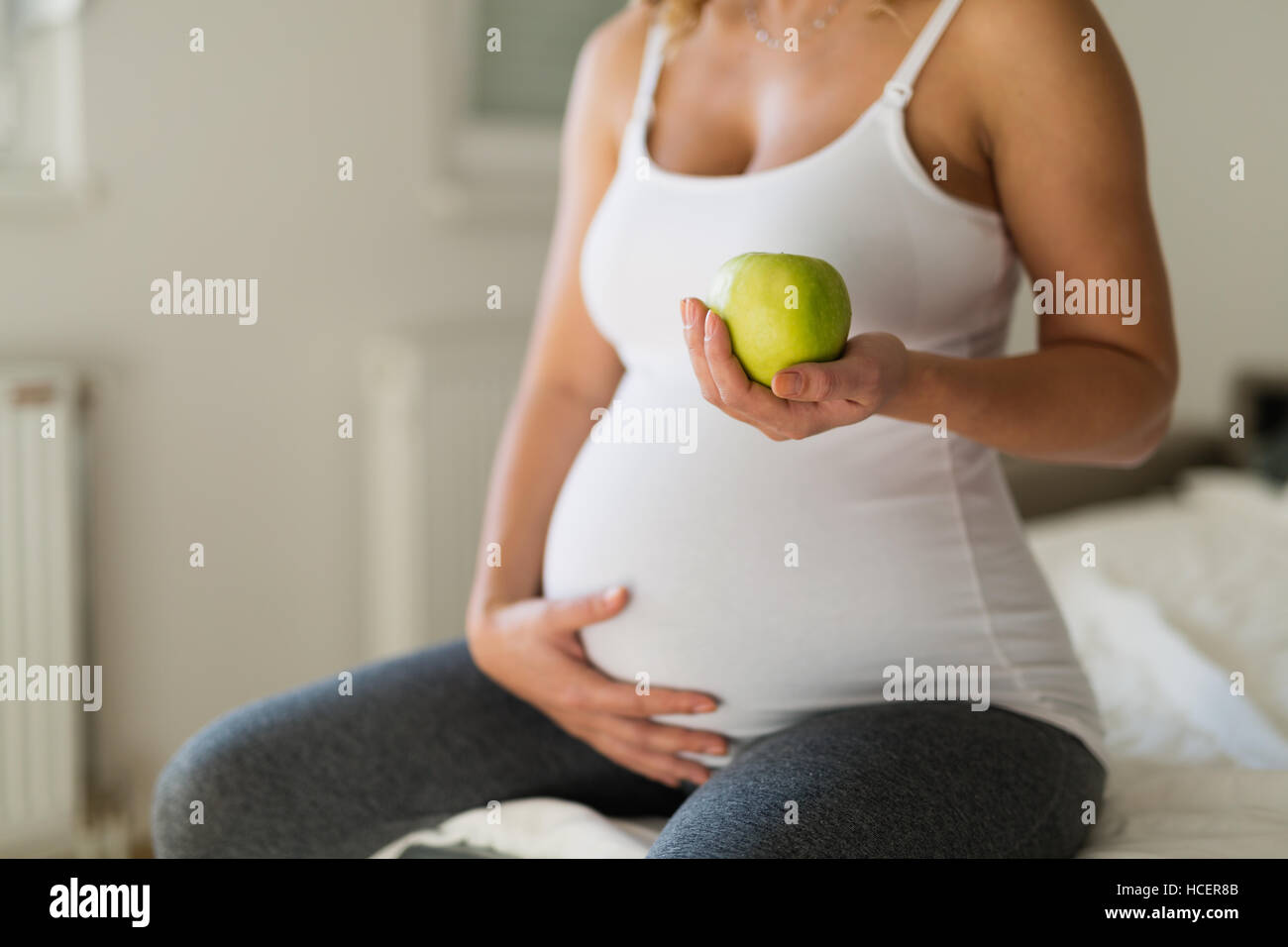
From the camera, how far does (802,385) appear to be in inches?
22.6

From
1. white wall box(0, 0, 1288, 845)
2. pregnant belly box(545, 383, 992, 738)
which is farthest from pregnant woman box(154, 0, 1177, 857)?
white wall box(0, 0, 1288, 845)

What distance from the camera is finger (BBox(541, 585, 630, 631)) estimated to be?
0.83m

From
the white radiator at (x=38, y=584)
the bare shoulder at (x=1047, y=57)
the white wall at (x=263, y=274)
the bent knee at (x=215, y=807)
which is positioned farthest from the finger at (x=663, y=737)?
the white radiator at (x=38, y=584)

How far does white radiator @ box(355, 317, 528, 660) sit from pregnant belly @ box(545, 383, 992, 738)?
43.4 inches

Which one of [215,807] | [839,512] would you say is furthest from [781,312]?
[215,807]

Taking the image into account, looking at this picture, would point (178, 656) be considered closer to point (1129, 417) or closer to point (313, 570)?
point (313, 570)

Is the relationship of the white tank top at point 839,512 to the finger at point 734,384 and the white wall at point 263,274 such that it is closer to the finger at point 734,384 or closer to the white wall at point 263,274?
the finger at point 734,384

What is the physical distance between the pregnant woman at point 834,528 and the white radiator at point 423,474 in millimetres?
976

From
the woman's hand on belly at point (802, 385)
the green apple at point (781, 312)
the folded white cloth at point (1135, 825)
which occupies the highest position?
the green apple at point (781, 312)

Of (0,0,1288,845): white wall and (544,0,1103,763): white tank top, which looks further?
(0,0,1288,845): white wall

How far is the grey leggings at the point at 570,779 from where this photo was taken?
25.9 inches

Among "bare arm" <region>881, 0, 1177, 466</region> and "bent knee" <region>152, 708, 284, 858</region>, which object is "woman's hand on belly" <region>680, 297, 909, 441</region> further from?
"bent knee" <region>152, 708, 284, 858</region>

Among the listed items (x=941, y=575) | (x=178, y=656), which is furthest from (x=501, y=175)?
(x=941, y=575)

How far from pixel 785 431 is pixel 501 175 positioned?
5.18ft
